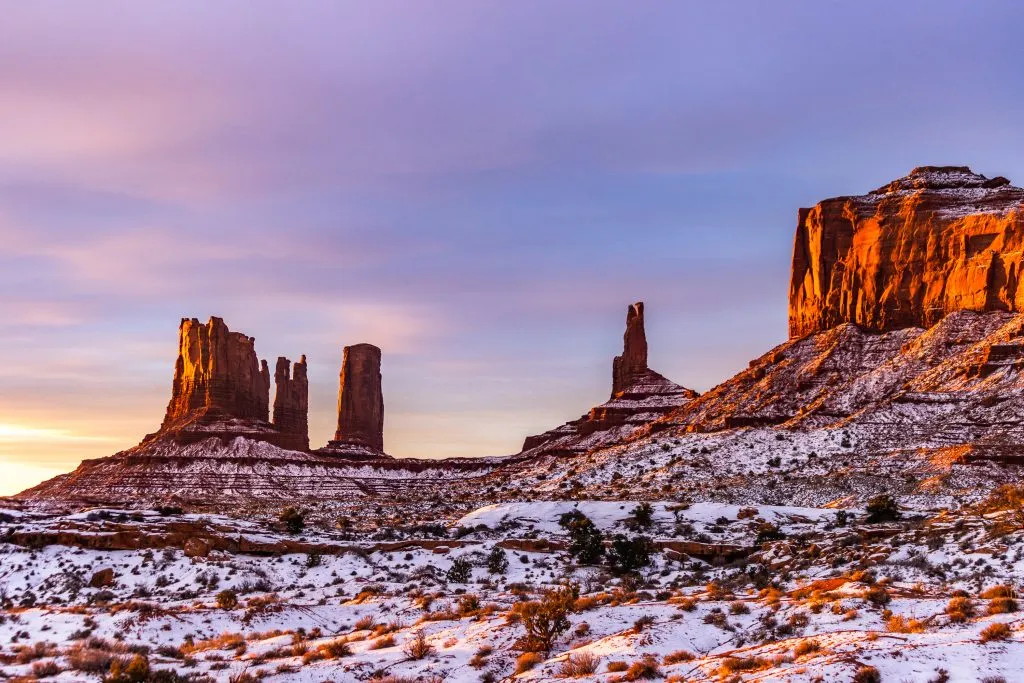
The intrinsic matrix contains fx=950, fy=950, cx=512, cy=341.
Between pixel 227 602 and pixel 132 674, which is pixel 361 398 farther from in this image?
pixel 132 674

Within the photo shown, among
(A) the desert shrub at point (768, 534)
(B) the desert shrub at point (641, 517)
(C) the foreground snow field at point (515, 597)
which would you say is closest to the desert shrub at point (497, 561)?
(C) the foreground snow field at point (515, 597)

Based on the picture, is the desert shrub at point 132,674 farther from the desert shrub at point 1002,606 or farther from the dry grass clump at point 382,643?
the desert shrub at point 1002,606

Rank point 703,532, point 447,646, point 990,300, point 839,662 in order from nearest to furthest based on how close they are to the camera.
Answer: point 839,662
point 447,646
point 703,532
point 990,300

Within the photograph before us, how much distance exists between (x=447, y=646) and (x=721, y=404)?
79.2m

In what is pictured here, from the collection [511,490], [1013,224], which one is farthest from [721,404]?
[1013,224]

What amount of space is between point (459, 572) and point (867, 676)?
76.4ft

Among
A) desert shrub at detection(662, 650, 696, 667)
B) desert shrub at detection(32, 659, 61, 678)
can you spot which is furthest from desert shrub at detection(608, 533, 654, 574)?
desert shrub at detection(32, 659, 61, 678)

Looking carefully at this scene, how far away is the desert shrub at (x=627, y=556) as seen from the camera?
115ft

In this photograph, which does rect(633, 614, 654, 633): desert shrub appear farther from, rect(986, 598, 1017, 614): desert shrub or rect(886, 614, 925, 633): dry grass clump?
rect(986, 598, 1017, 614): desert shrub

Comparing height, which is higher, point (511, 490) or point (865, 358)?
point (865, 358)

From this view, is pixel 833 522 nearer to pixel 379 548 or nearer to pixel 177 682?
pixel 379 548

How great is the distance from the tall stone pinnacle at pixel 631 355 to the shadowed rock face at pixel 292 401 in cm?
5584

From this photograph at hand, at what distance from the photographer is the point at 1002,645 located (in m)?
14.9

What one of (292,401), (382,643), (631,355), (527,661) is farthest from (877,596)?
(292,401)
